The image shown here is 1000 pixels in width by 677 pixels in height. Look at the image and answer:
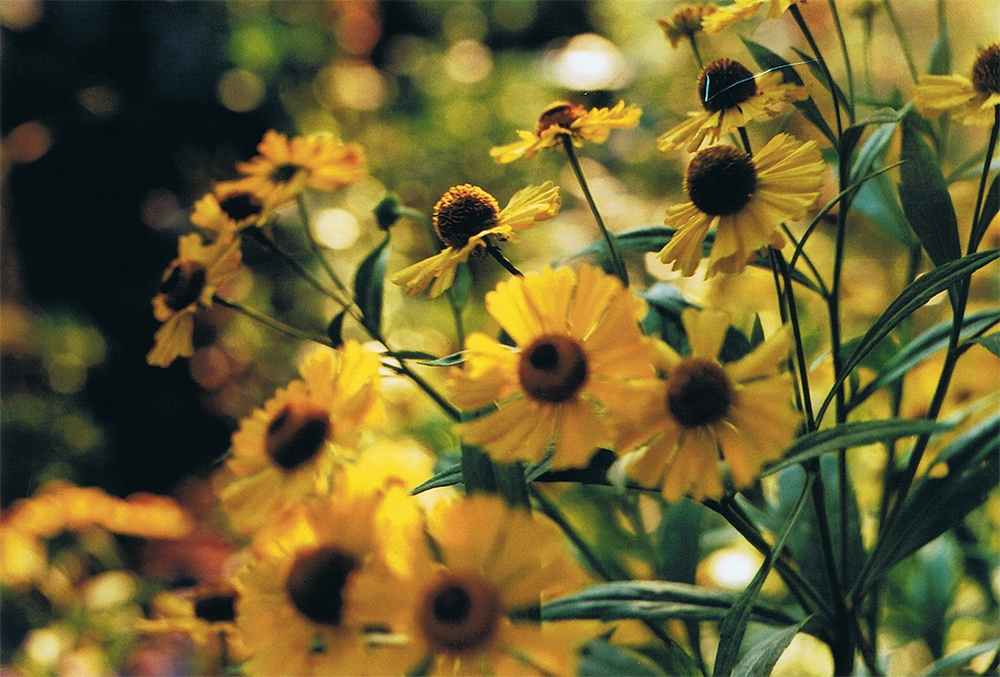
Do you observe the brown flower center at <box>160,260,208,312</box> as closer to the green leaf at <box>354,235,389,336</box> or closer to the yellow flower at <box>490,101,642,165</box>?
the green leaf at <box>354,235,389,336</box>

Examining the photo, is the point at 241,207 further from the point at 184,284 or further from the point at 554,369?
the point at 554,369

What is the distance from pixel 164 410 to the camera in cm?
182

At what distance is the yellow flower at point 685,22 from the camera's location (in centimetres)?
46

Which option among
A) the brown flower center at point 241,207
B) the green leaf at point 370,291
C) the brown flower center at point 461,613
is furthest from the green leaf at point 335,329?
the brown flower center at point 461,613

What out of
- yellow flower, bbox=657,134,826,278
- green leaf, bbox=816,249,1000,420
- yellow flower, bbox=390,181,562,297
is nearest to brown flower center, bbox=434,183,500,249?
yellow flower, bbox=390,181,562,297

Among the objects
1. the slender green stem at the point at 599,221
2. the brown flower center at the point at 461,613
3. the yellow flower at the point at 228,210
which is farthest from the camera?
the yellow flower at the point at 228,210

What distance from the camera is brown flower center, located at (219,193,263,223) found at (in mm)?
532

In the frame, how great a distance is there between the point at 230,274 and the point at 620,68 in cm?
79

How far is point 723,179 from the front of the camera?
1.20 feet

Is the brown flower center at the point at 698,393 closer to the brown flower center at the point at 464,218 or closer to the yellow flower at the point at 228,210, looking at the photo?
the brown flower center at the point at 464,218

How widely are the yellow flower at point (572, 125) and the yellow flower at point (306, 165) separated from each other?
0.14 m

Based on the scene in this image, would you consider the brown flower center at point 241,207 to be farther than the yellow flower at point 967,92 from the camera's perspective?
Yes

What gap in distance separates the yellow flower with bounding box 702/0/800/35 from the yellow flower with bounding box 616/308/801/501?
173 millimetres

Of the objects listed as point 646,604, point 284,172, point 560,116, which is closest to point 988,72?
point 560,116
